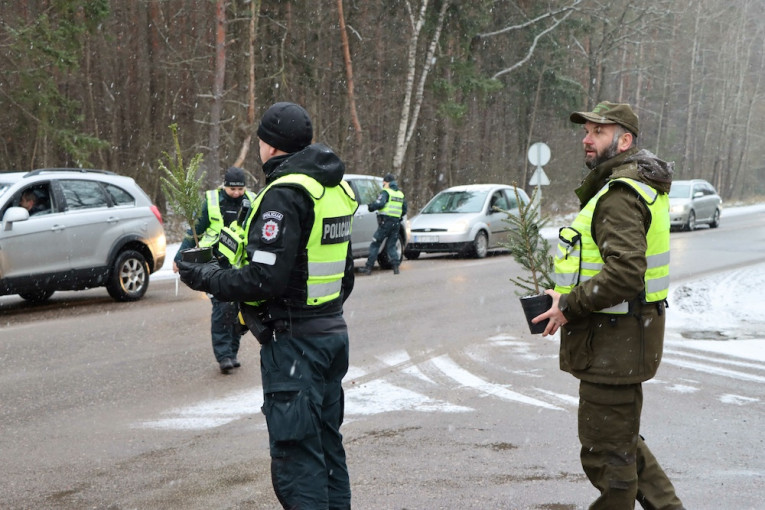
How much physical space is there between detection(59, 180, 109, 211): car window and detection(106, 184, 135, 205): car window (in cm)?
15

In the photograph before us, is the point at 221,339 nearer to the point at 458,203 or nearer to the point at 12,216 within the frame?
the point at 12,216

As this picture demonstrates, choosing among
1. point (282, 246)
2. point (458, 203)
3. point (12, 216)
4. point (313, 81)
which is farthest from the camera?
point (313, 81)

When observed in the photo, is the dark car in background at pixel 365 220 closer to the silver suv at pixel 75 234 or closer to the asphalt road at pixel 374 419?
the silver suv at pixel 75 234

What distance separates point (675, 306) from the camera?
1202 cm

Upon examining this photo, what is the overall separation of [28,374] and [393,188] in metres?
9.21

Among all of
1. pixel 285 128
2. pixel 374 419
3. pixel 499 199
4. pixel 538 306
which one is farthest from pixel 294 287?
pixel 499 199

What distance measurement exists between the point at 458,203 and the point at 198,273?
17.0m

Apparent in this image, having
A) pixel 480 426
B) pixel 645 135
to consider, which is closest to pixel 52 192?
pixel 480 426

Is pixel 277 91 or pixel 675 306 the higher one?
pixel 277 91

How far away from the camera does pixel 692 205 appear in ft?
91.4

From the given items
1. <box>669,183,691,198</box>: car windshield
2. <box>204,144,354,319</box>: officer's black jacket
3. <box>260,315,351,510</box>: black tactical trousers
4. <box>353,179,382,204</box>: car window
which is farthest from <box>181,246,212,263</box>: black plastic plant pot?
<box>669,183,691,198</box>: car windshield

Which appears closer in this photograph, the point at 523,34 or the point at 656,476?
the point at 656,476

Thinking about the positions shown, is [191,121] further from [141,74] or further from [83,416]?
[83,416]

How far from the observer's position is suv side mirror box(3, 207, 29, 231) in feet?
34.9
